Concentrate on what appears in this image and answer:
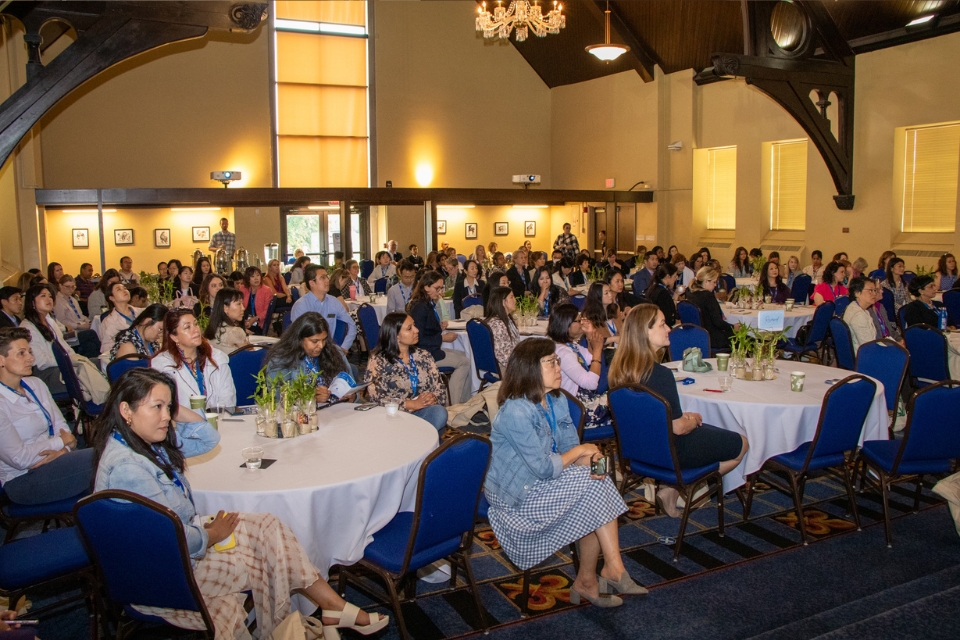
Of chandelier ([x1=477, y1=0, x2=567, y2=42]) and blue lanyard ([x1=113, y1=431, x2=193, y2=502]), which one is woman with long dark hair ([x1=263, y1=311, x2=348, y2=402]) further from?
chandelier ([x1=477, y1=0, x2=567, y2=42])

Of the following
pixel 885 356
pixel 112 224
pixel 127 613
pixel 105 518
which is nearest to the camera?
pixel 105 518

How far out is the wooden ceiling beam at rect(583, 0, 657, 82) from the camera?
17.3m

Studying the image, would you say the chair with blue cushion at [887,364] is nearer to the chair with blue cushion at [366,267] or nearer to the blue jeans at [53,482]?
the blue jeans at [53,482]

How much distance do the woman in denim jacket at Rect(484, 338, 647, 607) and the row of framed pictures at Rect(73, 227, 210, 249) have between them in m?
16.0

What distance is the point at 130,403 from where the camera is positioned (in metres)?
3.14

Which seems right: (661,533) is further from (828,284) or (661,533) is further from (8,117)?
(8,117)

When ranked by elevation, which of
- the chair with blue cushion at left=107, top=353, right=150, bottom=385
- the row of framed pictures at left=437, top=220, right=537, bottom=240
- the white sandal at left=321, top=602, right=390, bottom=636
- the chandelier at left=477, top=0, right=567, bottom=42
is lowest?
the white sandal at left=321, top=602, right=390, bottom=636

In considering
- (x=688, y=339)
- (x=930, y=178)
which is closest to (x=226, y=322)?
(x=688, y=339)

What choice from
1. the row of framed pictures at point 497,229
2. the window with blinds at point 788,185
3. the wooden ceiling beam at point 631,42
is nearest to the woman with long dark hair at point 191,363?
the window with blinds at point 788,185

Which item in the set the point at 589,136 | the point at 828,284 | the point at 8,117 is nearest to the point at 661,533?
the point at 828,284

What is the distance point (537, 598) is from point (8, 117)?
8.70 meters

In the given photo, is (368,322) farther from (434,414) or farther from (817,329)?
(817,329)

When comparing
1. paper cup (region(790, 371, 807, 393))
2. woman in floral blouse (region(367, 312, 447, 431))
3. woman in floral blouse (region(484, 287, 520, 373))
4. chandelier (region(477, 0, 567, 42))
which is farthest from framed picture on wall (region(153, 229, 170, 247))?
paper cup (region(790, 371, 807, 393))

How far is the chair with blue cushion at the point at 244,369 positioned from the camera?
18.5 feet
